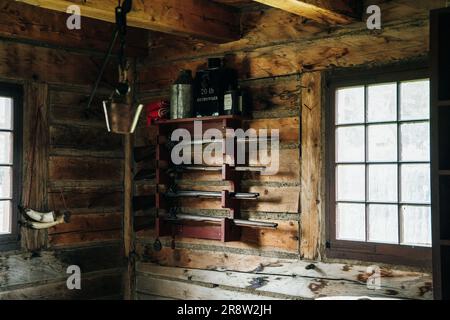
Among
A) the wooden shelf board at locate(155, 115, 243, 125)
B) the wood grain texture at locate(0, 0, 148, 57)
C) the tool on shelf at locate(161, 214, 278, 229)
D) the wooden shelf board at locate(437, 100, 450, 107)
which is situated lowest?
the tool on shelf at locate(161, 214, 278, 229)

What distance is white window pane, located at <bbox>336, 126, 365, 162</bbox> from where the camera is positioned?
4.73 m

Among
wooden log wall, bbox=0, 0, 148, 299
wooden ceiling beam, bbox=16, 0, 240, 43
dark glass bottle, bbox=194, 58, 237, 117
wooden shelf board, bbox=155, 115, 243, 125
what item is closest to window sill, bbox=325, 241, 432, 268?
wooden shelf board, bbox=155, 115, 243, 125

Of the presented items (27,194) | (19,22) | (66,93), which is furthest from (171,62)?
(27,194)

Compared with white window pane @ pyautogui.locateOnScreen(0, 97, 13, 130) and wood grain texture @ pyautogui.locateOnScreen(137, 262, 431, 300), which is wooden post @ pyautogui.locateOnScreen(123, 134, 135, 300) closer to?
wood grain texture @ pyautogui.locateOnScreen(137, 262, 431, 300)

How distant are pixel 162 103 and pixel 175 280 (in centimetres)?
167

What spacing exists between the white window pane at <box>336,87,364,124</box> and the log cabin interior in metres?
0.02

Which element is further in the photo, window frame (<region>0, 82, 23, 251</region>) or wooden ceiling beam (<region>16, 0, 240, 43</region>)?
window frame (<region>0, 82, 23, 251</region>)

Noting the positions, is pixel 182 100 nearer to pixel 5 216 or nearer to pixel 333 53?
pixel 333 53

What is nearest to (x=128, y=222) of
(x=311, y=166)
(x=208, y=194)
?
(x=208, y=194)

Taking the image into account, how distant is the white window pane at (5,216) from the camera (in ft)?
17.2

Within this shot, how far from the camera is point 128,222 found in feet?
20.3

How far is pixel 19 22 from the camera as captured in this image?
5.24 meters

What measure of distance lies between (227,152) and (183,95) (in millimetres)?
662
